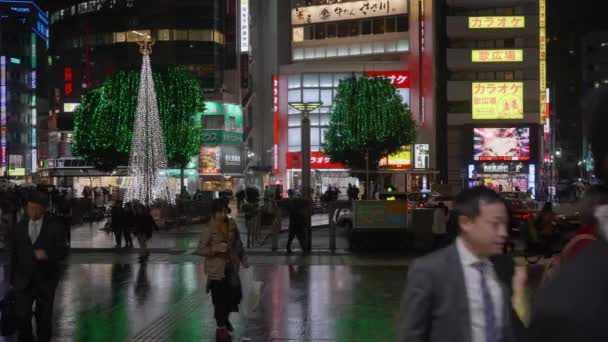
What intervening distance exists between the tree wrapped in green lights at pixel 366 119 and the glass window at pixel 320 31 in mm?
13631

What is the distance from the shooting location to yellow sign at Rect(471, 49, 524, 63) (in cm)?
7162

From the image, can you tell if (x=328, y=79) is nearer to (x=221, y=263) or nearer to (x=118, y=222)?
(x=118, y=222)

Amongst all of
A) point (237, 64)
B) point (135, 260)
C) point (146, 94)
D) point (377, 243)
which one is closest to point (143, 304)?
point (135, 260)

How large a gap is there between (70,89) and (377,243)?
81.9m

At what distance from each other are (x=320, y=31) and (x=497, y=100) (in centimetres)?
1664

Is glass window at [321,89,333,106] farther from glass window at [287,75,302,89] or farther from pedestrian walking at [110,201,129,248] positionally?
pedestrian walking at [110,201,129,248]

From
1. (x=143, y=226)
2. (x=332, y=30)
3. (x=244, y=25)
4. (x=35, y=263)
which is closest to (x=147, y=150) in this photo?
(x=143, y=226)

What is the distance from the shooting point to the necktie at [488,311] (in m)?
3.82

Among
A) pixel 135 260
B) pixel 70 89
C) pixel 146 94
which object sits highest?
pixel 70 89

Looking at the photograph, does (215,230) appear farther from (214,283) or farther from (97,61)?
(97,61)

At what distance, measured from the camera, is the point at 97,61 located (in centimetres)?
9981

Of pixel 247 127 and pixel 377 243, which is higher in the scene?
pixel 247 127

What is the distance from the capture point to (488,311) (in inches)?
151

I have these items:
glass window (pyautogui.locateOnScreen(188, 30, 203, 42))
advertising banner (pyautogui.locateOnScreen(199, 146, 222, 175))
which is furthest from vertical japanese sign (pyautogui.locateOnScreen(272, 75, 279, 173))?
glass window (pyautogui.locateOnScreen(188, 30, 203, 42))
